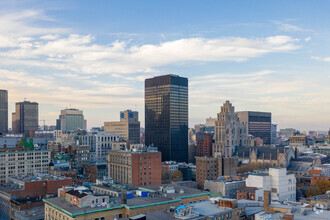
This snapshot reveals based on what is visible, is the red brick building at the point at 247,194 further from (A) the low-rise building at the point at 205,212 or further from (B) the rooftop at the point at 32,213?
(B) the rooftop at the point at 32,213

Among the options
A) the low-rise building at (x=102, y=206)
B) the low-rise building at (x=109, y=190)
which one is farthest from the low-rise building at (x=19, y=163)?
the low-rise building at (x=102, y=206)

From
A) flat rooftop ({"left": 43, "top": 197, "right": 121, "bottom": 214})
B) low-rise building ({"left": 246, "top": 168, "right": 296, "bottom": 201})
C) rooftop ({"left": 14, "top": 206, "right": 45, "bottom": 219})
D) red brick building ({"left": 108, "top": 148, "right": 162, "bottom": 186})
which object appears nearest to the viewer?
flat rooftop ({"left": 43, "top": 197, "right": 121, "bottom": 214})

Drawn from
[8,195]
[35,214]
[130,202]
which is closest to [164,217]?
[130,202]

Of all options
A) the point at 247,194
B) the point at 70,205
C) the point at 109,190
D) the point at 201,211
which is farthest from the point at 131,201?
the point at 247,194

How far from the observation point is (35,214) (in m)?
110

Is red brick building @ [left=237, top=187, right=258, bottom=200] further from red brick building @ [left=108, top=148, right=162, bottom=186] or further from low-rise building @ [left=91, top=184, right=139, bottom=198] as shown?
red brick building @ [left=108, top=148, right=162, bottom=186]

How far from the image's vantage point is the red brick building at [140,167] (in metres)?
163

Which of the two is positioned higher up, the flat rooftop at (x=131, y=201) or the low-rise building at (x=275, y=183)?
the flat rooftop at (x=131, y=201)

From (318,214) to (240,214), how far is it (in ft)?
56.8

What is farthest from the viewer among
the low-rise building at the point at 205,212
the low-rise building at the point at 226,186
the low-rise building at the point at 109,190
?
the low-rise building at the point at 226,186

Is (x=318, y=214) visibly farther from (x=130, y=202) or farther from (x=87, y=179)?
(x=87, y=179)

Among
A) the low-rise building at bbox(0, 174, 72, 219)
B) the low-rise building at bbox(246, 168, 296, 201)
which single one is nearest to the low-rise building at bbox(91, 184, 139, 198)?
the low-rise building at bbox(0, 174, 72, 219)

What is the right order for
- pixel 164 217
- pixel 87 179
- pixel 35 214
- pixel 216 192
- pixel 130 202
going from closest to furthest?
pixel 164 217 < pixel 130 202 < pixel 35 214 < pixel 216 192 < pixel 87 179

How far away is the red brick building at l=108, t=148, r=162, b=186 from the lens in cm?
16325
